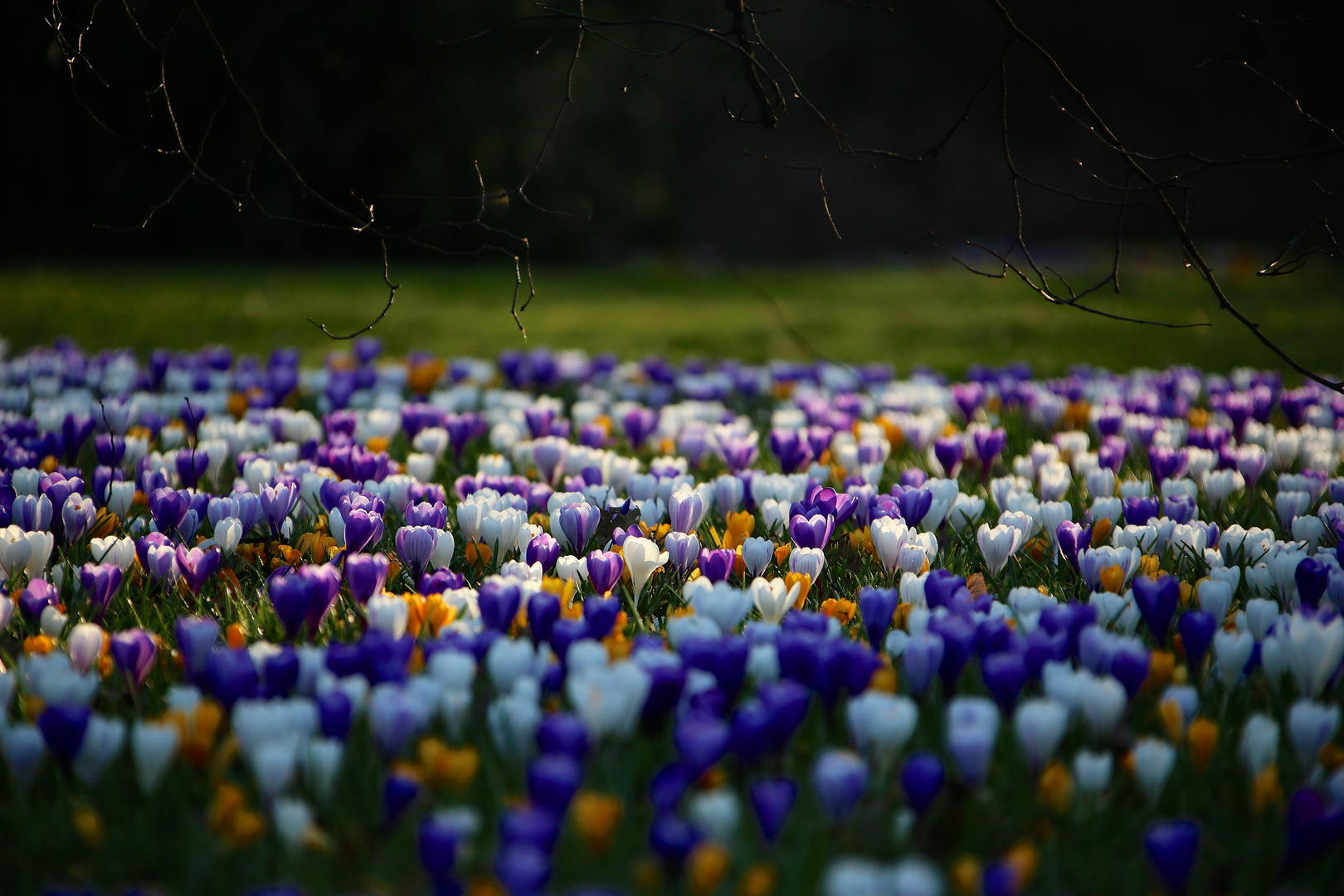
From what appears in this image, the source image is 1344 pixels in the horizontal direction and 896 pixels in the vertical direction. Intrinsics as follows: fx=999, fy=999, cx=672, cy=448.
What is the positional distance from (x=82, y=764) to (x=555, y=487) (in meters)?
1.77

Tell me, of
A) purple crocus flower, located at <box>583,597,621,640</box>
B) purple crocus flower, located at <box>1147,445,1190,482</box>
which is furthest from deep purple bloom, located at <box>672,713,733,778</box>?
purple crocus flower, located at <box>1147,445,1190,482</box>

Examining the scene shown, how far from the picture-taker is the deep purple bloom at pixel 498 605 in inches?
63.7

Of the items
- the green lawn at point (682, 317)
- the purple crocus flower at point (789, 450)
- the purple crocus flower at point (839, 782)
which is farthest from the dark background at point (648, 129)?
the purple crocus flower at point (839, 782)

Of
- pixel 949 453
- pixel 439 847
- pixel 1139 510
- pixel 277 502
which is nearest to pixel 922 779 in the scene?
pixel 439 847

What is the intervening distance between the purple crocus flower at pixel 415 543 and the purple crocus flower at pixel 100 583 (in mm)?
502

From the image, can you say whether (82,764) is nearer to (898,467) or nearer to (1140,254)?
(898,467)

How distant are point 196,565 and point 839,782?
1.36 metres

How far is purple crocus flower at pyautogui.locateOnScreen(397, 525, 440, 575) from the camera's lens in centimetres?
199

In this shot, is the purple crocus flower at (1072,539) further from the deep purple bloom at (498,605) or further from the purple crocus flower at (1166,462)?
the deep purple bloom at (498,605)

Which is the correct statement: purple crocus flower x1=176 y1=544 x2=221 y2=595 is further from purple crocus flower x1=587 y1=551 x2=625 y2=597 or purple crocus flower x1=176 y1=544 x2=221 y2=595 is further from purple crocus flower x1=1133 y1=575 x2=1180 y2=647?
purple crocus flower x1=1133 y1=575 x2=1180 y2=647

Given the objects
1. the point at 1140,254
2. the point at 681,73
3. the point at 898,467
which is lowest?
the point at 898,467

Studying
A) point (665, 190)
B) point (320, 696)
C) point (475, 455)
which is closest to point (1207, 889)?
point (320, 696)

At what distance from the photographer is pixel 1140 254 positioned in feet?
40.6

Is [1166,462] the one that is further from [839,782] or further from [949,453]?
[839,782]
